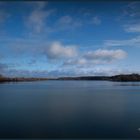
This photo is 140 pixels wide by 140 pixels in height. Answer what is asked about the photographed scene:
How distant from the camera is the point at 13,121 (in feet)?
19.9

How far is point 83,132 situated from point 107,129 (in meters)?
0.55

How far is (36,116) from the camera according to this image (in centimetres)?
682

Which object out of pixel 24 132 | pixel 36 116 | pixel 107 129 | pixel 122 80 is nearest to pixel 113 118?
pixel 107 129

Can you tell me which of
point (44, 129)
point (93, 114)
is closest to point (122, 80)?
point (93, 114)

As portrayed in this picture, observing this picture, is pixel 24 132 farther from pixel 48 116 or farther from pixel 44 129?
pixel 48 116

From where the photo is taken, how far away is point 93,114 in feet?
23.3

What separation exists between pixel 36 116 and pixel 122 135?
267 cm

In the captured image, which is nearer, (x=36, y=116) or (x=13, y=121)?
(x=13, y=121)

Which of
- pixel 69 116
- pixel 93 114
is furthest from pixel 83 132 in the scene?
pixel 93 114

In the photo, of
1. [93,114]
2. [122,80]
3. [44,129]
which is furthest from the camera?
[122,80]

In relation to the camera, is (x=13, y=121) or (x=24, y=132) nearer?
(x=24, y=132)

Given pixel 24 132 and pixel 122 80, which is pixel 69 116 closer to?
pixel 24 132

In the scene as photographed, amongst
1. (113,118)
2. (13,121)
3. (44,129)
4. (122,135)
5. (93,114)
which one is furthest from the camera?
(93,114)

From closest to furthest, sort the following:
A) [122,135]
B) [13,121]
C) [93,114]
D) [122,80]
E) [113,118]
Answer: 1. [122,135]
2. [13,121]
3. [113,118]
4. [93,114]
5. [122,80]
